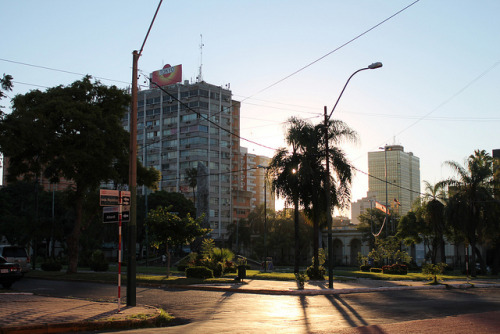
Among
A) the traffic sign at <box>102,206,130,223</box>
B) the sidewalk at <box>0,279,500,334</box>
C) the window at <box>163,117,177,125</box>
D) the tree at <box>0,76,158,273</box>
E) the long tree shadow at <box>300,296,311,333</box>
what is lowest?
the long tree shadow at <box>300,296,311,333</box>

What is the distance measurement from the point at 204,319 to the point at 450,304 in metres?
9.20

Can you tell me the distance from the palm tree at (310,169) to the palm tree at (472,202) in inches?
640

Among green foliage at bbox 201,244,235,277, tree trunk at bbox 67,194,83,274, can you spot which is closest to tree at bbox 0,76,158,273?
tree trunk at bbox 67,194,83,274

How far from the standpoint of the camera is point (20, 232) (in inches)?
2756

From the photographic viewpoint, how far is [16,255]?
33000 millimetres

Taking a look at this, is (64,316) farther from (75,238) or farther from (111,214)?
(75,238)

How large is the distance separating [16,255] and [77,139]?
896cm

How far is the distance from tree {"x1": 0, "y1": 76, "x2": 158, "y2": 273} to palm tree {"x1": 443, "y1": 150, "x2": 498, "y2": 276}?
2971 centimetres

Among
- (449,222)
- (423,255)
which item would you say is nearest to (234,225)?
(423,255)

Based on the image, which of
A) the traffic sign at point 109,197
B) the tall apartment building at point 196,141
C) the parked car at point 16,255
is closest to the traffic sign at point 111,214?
the traffic sign at point 109,197

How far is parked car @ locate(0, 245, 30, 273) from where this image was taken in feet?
106

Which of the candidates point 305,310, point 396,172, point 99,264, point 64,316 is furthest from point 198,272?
point 396,172

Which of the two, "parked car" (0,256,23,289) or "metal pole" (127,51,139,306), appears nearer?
"metal pole" (127,51,139,306)

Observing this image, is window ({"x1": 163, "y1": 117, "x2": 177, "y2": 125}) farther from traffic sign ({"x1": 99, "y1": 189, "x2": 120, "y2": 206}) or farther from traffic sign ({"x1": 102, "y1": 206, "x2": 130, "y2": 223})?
traffic sign ({"x1": 99, "y1": 189, "x2": 120, "y2": 206})
